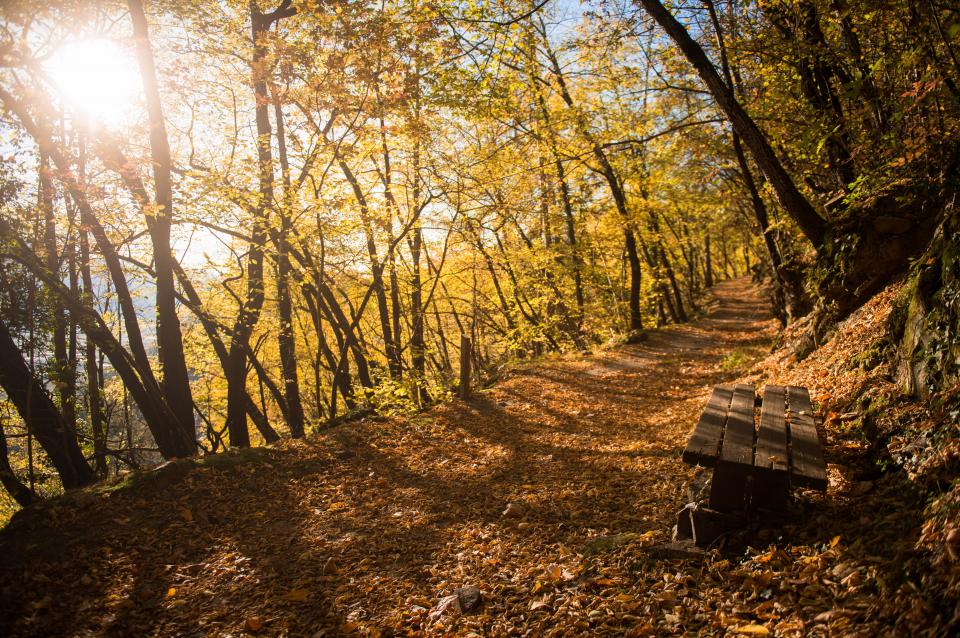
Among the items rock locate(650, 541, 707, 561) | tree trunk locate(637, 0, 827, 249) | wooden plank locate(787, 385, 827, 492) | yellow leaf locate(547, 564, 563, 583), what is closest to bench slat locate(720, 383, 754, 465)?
wooden plank locate(787, 385, 827, 492)

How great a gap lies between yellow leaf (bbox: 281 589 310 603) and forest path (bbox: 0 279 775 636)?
1 cm

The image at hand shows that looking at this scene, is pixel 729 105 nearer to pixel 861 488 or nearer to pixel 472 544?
pixel 861 488

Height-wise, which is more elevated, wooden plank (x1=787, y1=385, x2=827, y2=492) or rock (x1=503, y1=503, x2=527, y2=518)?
wooden plank (x1=787, y1=385, x2=827, y2=492)

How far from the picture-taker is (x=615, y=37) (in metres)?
6.43

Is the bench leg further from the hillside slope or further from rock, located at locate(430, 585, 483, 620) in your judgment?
rock, located at locate(430, 585, 483, 620)

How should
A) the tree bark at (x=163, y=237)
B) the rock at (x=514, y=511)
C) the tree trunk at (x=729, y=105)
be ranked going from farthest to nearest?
the tree bark at (x=163, y=237), the tree trunk at (x=729, y=105), the rock at (x=514, y=511)

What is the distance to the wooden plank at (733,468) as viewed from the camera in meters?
2.98

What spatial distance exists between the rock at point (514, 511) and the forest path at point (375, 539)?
18 millimetres

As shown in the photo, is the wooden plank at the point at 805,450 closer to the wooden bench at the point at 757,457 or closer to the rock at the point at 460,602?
the wooden bench at the point at 757,457

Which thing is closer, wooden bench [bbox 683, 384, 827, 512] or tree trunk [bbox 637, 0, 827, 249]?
wooden bench [bbox 683, 384, 827, 512]

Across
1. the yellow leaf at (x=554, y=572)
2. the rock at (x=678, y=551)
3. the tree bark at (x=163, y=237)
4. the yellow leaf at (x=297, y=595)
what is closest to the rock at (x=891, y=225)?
the rock at (x=678, y=551)

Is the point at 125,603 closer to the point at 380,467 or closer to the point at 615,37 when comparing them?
the point at 380,467

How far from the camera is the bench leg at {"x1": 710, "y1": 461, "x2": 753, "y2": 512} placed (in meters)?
3.06

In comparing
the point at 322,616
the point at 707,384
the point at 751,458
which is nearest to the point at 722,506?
the point at 751,458
